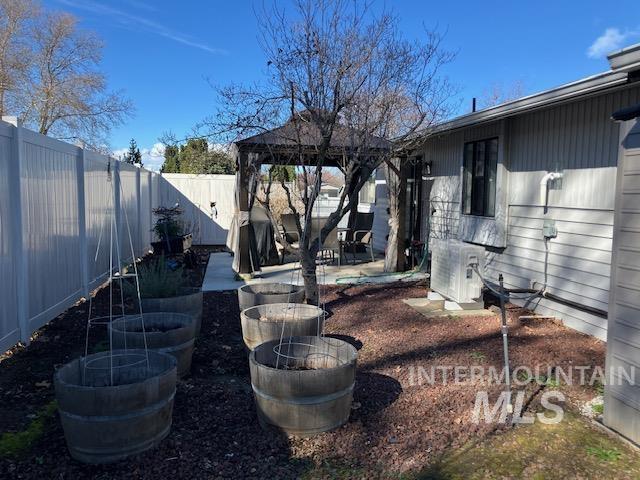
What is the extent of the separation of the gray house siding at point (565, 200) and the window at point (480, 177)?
174mm

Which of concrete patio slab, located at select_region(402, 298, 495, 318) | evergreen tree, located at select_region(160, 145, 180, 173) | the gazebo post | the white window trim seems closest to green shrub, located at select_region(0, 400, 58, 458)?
concrete patio slab, located at select_region(402, 298, 495, 318)

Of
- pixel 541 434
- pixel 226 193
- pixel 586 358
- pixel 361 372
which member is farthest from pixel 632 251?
pixel 226 193

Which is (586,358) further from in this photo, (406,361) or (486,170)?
(486,170)

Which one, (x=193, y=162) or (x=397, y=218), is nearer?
(x=397, y=218)

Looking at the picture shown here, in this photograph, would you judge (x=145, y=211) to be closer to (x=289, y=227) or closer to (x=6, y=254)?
(x=289, y=227)

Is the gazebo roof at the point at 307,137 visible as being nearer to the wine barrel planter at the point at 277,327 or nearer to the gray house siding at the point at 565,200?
the gray house siding at the point at 565,200

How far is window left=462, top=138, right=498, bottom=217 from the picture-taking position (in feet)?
23.0

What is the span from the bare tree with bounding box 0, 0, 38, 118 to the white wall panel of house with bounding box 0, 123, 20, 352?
2122 centimetres

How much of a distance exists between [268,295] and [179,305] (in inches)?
36.9

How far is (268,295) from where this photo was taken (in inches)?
214

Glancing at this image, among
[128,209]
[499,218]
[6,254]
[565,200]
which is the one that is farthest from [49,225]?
[565,200]

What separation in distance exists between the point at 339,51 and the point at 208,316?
3528 millimetres

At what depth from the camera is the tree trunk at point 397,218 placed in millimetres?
8812

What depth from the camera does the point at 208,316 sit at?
6.20m
